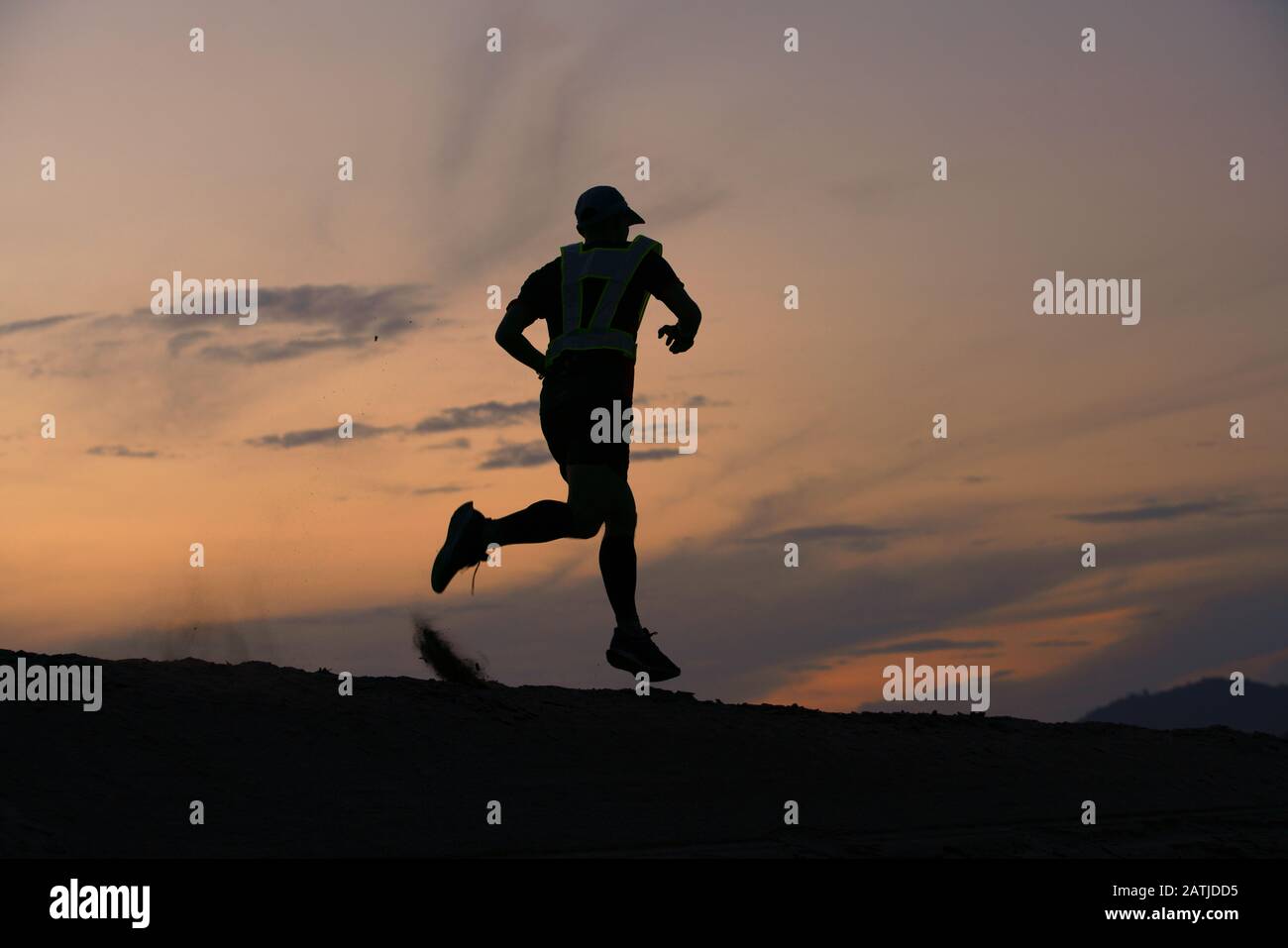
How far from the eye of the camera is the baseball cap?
12.3 meters

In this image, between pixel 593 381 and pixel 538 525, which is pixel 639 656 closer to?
pixel 538 525

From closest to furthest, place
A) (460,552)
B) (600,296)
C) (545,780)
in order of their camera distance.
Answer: (545,780)
(460,552)
(600,296)

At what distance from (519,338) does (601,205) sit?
1095 millimetres

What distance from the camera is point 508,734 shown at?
1086 centimetres

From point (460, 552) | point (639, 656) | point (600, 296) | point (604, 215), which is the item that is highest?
point (604, 215)

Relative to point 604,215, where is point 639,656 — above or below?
below

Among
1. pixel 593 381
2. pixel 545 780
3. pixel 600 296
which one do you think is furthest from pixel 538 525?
pixel 545 780

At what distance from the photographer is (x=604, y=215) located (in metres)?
12.3

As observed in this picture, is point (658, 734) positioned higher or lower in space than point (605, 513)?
lower

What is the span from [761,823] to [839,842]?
2.21 ft

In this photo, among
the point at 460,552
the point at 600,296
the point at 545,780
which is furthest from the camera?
the point at 600,296

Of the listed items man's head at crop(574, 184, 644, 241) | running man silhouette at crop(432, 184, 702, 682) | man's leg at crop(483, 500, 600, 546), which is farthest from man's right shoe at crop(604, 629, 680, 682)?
man's head at crop(574, 184, 644, 241)
